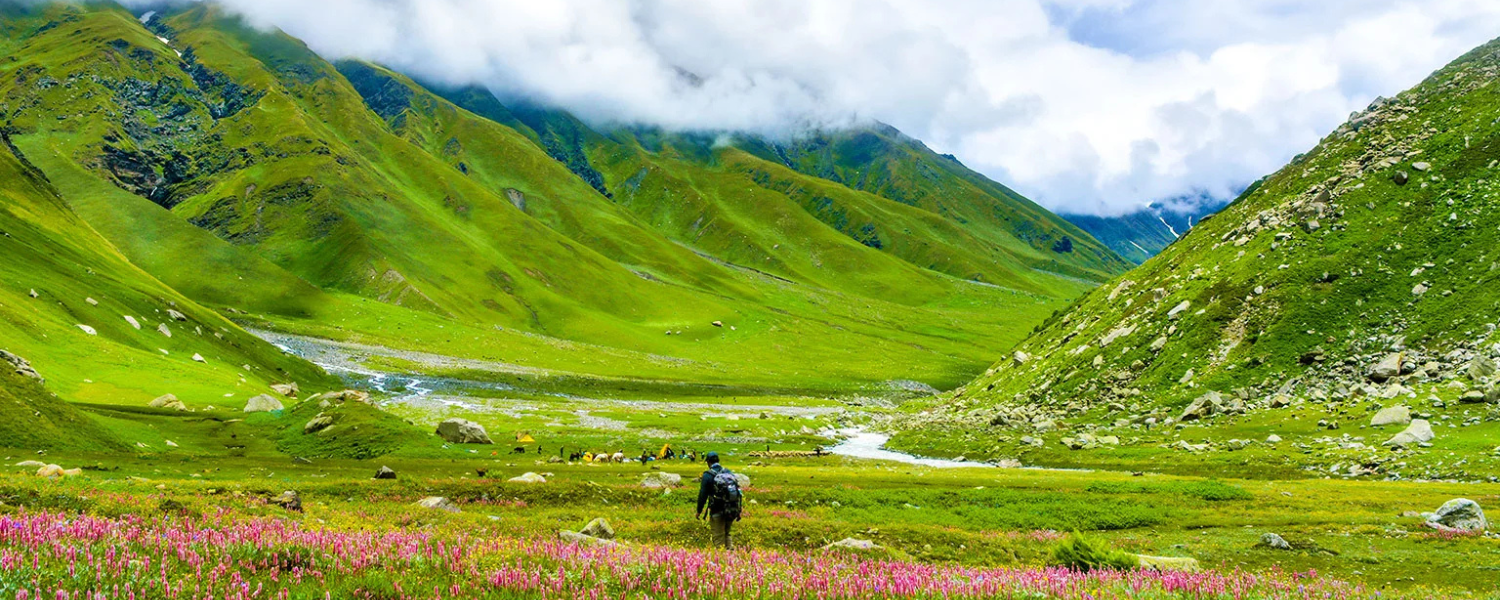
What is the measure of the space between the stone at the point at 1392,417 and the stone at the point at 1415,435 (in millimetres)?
1527

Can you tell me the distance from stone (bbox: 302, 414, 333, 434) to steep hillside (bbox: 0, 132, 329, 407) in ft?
65.4

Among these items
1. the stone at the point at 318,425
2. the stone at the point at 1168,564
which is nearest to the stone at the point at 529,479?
the stone at the point at 318,425

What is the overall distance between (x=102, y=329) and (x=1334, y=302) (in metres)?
129

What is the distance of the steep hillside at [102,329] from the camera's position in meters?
66.9

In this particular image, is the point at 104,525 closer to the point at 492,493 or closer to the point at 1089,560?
the point at 1089,560

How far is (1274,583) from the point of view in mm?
12234

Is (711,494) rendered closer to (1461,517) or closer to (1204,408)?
(1461,517)

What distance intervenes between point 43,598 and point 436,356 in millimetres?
169381

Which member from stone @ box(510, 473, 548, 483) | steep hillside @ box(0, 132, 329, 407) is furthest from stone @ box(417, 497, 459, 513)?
steep hillside @ box(0, 132, 329, 407)

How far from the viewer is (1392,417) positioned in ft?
163

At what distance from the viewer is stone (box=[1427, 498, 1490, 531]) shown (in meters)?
27.1

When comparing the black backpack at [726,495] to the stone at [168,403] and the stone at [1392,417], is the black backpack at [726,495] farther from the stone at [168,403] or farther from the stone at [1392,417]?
the stone at [168,403]

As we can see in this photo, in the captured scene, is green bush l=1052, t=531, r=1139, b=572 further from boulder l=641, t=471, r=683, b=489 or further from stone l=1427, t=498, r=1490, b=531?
boulder l=641, t=471, r=683, b=489

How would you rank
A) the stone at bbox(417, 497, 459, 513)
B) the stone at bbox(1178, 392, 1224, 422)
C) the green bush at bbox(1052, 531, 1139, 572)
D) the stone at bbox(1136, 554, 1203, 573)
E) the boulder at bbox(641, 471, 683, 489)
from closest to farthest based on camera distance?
the green bush at bbox(1052, 531, 1139, 572) < the stone at bbox(1136, 554, 1203, 573) < the stone at bbox(417, 497, 459, 513) < the boulder at bbox(641, 471, 683, 489) < the stone at bbox(1178, 392, 1224, 422)
